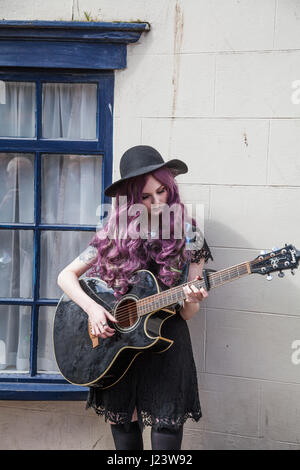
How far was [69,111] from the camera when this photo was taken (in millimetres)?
3316

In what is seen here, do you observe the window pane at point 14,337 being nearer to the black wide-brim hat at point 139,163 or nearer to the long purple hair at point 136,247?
the long purple hair at point 136,247

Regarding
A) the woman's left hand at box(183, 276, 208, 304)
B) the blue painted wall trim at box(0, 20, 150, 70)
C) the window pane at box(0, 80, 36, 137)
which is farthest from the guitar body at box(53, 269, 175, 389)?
the blue painted wall trim at box(0, 20, 150, 70)

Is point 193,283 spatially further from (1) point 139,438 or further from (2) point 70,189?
(2) point 70,189

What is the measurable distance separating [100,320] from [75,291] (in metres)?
A: 0.23

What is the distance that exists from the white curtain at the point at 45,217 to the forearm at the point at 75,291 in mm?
773

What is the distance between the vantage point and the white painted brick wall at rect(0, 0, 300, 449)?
2.98 m

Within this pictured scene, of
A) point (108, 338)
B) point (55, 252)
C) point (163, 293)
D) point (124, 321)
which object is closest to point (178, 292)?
point (163, 293)

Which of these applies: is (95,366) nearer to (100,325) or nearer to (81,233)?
(100,325)

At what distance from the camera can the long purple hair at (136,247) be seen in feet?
7.96

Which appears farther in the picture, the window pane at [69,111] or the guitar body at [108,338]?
the window pane at [69,111]

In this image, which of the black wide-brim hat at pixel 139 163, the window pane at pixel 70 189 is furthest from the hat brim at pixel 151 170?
the window pane at pixel 70 189

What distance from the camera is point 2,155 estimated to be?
3.37m
